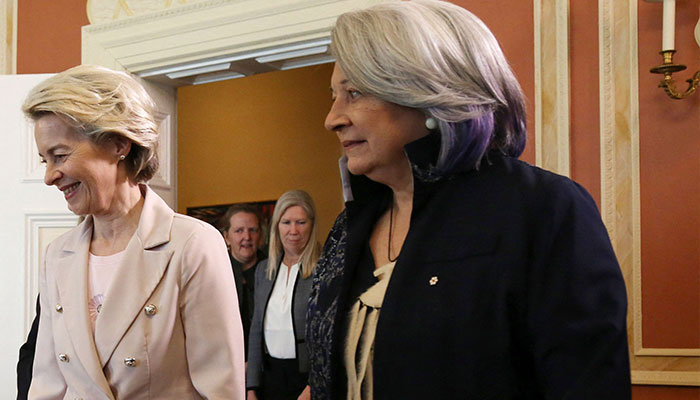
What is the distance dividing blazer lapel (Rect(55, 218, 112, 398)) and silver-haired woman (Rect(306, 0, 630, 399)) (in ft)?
2.17

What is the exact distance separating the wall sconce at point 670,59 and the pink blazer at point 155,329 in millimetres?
1598

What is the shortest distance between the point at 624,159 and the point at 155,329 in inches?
68.3

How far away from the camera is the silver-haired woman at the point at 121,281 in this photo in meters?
1.75

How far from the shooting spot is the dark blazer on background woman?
3.47m

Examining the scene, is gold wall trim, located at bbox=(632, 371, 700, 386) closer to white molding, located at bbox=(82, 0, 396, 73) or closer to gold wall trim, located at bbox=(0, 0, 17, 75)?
white molding, located at bbox=(82, 0, 396, 73)

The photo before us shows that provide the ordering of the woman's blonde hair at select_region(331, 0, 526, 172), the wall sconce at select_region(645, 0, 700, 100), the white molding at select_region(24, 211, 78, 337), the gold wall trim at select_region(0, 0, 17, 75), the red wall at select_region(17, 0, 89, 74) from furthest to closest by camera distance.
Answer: the gold wall trim at select_region(0, 0, 17, 75) → the red wall at select_region(17, 0, 89, 74) → the white molding at select_region(24, 211, 78, 337) → the wall sconce at select_region(645, 0, 700, 100) → the woman's blonde hair at select_region(331, 0, 526, 172)

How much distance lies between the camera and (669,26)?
2.46 metres

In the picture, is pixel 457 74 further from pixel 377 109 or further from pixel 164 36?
pixel 164 36

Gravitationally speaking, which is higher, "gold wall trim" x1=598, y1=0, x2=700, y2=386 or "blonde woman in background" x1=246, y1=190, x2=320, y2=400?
"gold wall trim" x1=598, y1=0, x2=700, y2=386

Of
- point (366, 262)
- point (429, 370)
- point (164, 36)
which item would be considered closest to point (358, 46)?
point (366, 262)

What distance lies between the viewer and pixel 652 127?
2574mm

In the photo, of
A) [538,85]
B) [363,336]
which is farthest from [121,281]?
[538,85]

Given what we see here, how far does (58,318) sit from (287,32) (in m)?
1.87

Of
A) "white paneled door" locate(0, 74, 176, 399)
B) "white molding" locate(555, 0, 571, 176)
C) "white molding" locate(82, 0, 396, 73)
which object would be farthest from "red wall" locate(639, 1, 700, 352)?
"white paneled door" locate(0, 74, 176, 399)
